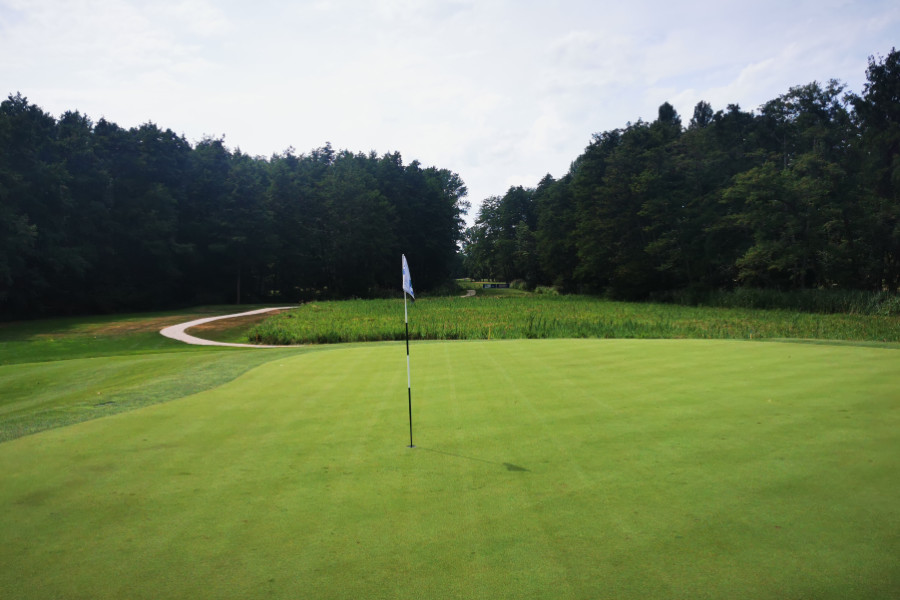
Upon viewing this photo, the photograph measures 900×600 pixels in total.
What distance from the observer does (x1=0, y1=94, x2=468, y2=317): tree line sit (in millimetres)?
36875

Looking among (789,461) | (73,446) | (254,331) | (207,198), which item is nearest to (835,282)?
(254,331)

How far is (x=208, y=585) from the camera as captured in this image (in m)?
3.15


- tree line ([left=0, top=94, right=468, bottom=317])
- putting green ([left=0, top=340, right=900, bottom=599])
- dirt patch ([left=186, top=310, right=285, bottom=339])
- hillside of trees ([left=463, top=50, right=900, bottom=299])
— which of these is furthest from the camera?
tree line ([left=0, top=94, right=468, bottom=317])

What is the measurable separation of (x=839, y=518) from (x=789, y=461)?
1.18 m

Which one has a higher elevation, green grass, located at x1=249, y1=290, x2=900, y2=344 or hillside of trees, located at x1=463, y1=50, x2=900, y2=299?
hillside of trees, located at x1=463, y1=50, x2=900, y2=299

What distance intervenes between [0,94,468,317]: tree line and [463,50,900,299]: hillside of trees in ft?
73.6

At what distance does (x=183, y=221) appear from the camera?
2063 inches

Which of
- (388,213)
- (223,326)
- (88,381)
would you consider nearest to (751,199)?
(223,326)

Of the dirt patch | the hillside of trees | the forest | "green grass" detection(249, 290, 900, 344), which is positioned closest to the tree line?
the forest

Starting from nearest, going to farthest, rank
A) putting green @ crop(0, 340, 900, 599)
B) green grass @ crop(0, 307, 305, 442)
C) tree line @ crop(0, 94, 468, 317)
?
1. putting green @ crop(0, 340, 900, 599)
2. green grass @ crop(0, 307, 305, 442)
3. tree line @ crop(0, 94, 468, 317)

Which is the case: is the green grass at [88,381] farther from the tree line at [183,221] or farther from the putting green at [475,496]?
the tree line at [183,221]

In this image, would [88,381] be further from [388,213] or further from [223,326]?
[388,213]

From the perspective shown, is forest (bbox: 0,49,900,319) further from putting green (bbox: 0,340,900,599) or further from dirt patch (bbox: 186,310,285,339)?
putting green (bbox: 0,340,900,599)

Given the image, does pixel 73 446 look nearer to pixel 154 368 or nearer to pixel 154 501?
pixel 154 501
